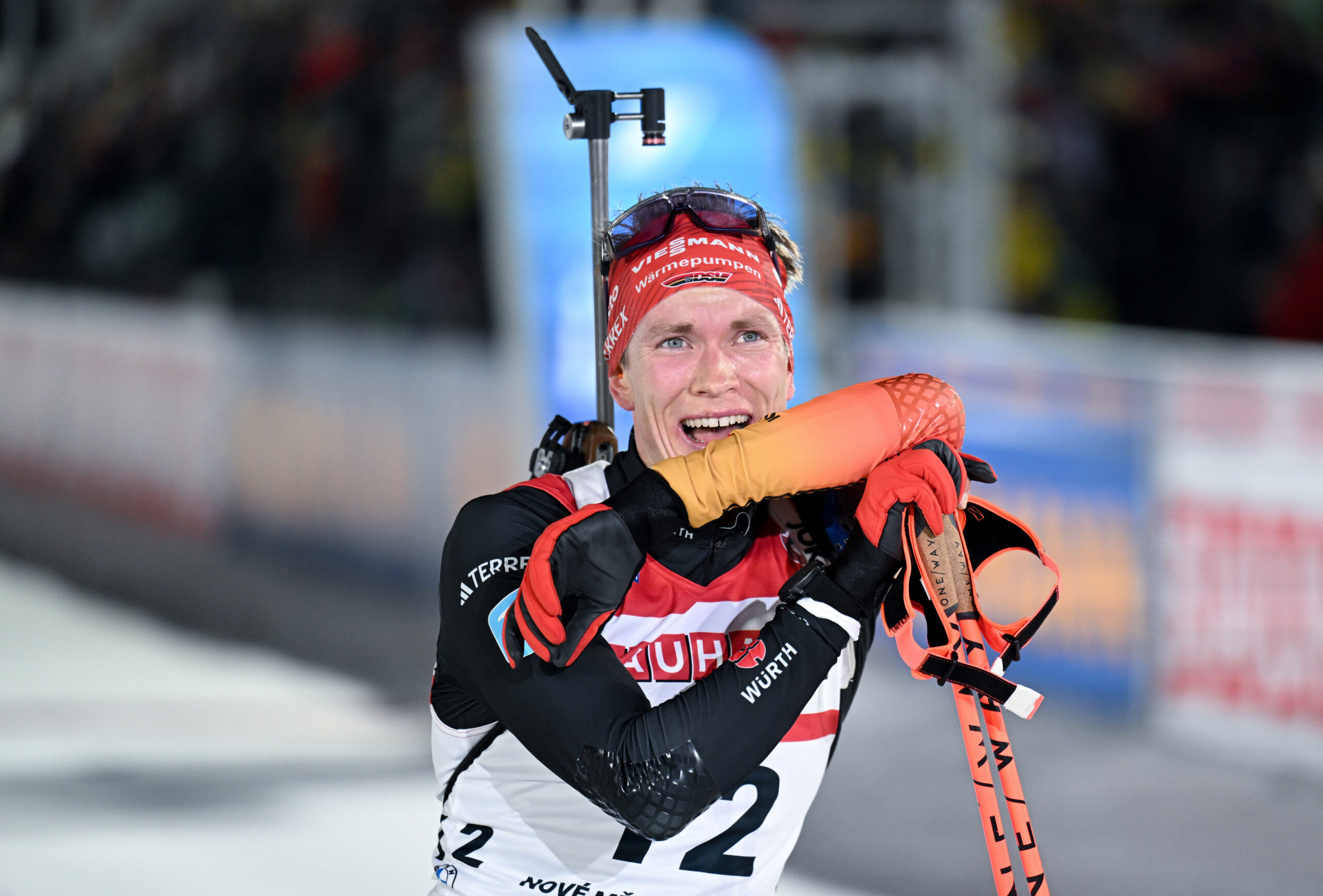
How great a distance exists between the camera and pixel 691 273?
2.00m

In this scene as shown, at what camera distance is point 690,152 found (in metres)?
6.51

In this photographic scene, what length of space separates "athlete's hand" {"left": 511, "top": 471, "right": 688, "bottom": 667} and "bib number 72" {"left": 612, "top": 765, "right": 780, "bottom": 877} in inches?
14.6

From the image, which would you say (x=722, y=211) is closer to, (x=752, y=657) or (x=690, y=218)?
(x=690, y=218)

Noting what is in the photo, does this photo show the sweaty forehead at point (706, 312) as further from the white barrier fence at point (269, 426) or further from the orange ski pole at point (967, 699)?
the white barrier fence at point (269, 426)

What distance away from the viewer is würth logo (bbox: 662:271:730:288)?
78.5 inches

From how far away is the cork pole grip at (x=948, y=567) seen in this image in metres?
1.83

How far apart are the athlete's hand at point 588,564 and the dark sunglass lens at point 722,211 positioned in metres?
0.45

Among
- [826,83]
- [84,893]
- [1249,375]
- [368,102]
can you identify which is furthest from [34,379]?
[1249,375]

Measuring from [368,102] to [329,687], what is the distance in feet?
22.3

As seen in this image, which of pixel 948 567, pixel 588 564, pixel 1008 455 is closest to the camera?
pixel 588 564

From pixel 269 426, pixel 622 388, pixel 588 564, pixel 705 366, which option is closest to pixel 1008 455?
pixel 269 426

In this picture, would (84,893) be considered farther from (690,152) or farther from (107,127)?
(107,127)

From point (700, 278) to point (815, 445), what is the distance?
318mm

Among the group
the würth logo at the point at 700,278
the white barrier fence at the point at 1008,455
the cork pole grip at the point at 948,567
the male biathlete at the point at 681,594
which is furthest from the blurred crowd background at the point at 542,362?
the würth logo at the point at 700,278
